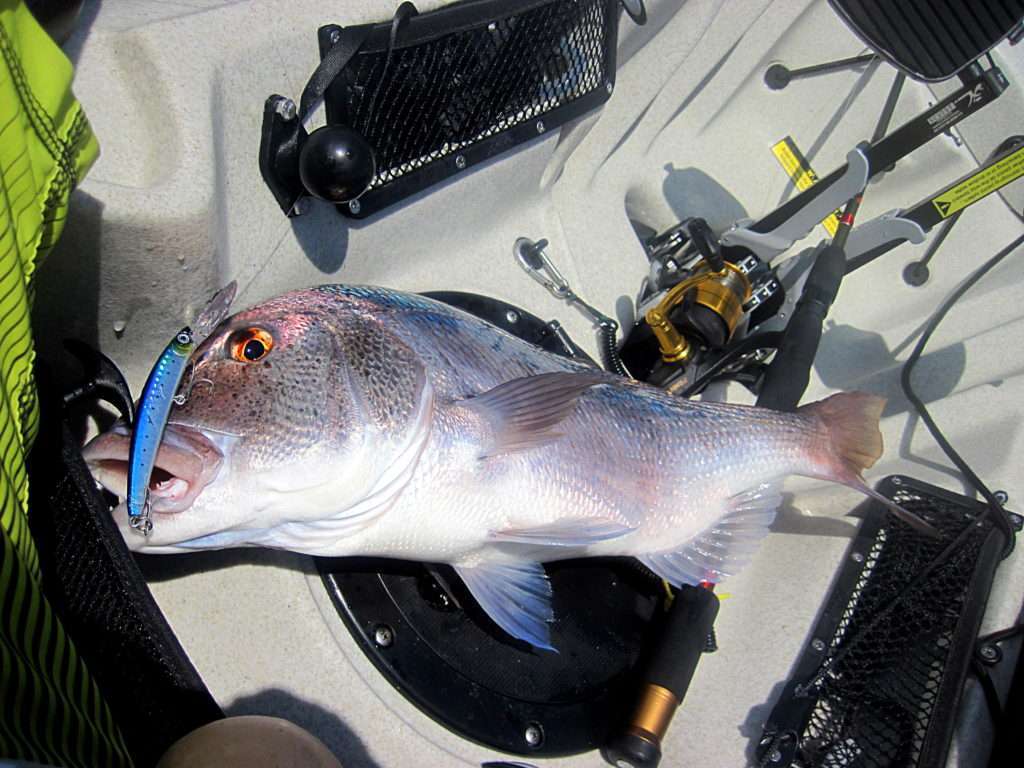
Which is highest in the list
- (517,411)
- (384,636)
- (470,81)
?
(470,81)

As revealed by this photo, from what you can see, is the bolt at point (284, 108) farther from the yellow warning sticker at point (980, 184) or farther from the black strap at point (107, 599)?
the yellow warning sticker at point (980, 184)

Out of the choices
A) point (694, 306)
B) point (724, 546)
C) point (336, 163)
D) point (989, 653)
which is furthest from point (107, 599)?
point (989, 653)

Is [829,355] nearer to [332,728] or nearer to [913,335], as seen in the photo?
[913,335]

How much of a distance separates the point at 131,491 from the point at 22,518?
17cm

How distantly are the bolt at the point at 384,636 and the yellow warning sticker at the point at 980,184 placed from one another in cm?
183

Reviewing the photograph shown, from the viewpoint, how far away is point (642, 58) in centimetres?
255

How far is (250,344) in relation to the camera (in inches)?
48.4

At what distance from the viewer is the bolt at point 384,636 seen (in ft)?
4.92

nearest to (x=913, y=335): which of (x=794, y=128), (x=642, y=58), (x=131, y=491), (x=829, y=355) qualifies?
(x=829, y=355)

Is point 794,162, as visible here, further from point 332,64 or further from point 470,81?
point 332,64

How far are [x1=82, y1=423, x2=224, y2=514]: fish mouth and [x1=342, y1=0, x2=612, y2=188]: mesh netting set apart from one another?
81 centimetres

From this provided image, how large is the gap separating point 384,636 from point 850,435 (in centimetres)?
116

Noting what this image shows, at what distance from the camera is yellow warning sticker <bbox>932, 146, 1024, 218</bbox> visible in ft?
6.48

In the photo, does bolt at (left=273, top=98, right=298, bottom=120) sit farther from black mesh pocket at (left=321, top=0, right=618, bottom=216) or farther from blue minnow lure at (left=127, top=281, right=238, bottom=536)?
blue minnow lure at (left=127, top=281, right=238, bottom=536)
